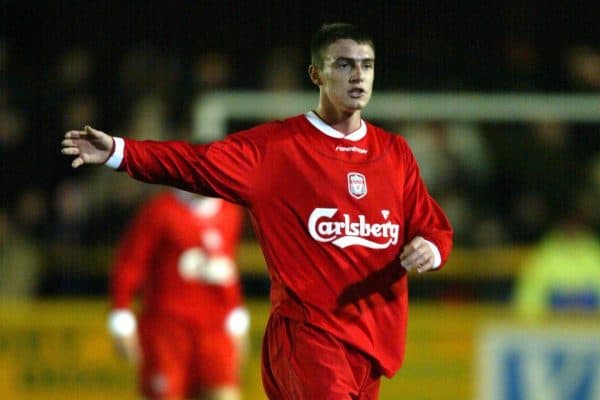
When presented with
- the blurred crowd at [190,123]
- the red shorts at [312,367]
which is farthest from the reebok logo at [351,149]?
the blurred crowd at [190,123]

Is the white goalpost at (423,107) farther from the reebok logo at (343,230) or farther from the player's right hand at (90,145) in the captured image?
the player's right hand at (90,145)

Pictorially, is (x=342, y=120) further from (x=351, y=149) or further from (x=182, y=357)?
(x=182, y=357)

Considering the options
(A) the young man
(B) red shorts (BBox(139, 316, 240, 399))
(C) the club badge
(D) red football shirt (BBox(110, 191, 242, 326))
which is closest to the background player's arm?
(D) red football shirt (BBox(110, 191, 242, 326))

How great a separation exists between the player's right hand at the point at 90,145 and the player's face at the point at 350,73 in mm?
861

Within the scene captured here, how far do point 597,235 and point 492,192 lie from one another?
0.87 meters

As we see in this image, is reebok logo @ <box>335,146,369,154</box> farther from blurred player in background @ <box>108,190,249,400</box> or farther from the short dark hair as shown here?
blurred player in background @ <box>108,190,249,400</box>

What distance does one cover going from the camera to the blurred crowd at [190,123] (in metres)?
10.5

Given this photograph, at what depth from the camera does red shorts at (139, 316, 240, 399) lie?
27.8ft

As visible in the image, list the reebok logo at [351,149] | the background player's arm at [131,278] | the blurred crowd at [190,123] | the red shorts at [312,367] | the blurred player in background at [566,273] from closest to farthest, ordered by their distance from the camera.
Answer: the red shorts at [312,367]
the reebok logo at [351,149]
the background player's arm at [131,278]
the blurred player in background at [566,273]
the blurred crowd at [190,123]

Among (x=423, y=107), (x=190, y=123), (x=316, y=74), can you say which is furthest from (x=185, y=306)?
(x=316, y=74)

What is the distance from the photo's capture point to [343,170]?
16.9ft

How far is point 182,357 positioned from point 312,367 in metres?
3.63

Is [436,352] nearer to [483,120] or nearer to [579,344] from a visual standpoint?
[579,344]

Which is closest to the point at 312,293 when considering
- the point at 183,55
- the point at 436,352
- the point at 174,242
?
the point at 174,242
